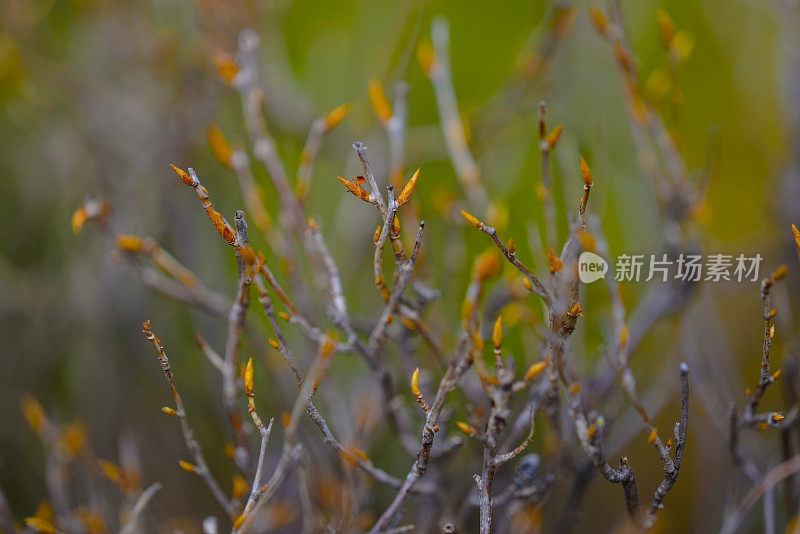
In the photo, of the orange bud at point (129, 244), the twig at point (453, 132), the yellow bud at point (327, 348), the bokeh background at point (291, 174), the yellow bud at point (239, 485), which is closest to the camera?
the yellow bud at point (327, 348)

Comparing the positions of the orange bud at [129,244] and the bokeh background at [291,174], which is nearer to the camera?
the orange bud at [129,244]

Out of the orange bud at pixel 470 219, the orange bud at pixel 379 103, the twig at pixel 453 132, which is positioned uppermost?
the twig at pixel 453 132

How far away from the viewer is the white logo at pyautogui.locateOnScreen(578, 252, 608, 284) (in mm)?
946

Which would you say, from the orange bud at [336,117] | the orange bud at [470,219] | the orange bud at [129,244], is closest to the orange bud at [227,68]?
the orange bud at [336,117]

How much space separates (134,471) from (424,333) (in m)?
0.66

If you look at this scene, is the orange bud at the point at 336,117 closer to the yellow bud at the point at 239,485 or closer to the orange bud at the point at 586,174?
the orange bud at the point at 586,174

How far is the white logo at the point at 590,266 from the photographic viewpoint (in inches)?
37.2

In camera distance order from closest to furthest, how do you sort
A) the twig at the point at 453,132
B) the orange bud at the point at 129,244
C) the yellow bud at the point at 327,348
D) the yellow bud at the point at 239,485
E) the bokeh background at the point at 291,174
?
the yellow bud at the point at 327,348, the yellow bud at the point at 239,485, the orange bud at the point at 129,244, the twig at the point at 453,132, the bokeh background at the point at 291,174

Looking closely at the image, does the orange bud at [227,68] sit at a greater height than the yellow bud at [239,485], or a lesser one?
greater

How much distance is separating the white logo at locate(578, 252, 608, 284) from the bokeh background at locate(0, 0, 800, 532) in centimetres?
27

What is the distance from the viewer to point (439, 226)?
6.01 ft

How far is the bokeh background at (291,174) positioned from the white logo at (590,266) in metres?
0.27

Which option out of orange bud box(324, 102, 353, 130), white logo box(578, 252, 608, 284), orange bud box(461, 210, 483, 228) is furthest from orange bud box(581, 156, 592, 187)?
orange bud box(324, 102, 353, 130)

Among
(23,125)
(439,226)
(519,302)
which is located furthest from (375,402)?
(23,125)
